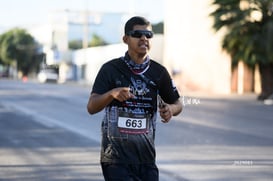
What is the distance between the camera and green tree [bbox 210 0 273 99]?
31391mm

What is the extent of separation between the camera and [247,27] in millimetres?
32031

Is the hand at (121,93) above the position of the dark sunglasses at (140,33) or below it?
below

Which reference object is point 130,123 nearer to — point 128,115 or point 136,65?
point 128,115

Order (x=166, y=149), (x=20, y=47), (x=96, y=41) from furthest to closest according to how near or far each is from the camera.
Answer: (x=96, y=41) < (x=20, y=47) < (x=166, y=149)

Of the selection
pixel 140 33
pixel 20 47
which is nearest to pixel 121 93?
pixel 140 33

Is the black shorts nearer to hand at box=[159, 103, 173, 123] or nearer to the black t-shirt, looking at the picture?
the black t-shirt

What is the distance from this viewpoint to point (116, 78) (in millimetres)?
4223

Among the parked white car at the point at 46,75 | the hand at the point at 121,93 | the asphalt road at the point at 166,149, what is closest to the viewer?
the hand at the point at 121,93

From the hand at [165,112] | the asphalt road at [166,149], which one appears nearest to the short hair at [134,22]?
the hand at [165,112]

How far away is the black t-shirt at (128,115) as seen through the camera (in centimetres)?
418

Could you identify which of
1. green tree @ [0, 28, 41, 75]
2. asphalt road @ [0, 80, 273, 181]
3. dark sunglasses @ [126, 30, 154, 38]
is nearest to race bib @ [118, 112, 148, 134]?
dark sunglasses @ [126, 30, 154, 38]

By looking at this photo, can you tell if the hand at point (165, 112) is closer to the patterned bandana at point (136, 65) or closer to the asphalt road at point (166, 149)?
the patterned bandana at point (136, 65)

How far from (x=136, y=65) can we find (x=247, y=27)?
28.6 metres

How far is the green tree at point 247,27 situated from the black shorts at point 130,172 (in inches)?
1075
